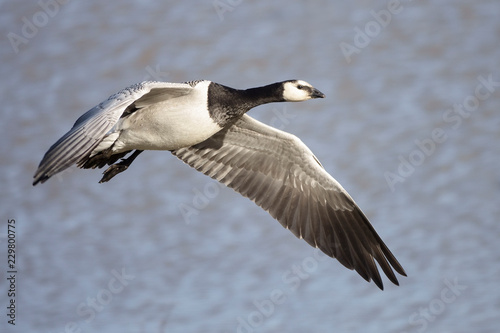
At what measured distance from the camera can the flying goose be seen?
7613 mm

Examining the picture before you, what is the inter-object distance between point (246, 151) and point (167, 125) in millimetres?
1277

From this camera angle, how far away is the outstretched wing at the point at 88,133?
6242 millimetres

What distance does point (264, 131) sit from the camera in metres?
8.37

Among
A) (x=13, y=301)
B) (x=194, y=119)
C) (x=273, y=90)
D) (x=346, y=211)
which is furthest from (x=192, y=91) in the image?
(x=13, y=301)

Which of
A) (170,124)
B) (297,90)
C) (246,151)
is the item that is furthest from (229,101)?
(246,151)

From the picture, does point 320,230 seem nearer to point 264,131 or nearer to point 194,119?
point 264,131

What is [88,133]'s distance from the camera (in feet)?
21.4

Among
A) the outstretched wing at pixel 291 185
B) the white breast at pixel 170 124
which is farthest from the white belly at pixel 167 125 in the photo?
the outstretched wing at pixel 291 185

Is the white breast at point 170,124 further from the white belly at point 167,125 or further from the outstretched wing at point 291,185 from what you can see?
the outstretched wing at point 291,185

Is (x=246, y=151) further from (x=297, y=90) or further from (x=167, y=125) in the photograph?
(x=167, y=125)

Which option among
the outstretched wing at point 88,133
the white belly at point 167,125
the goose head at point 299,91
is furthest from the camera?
the goose head at point 299,91

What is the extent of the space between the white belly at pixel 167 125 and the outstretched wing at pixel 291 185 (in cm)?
78

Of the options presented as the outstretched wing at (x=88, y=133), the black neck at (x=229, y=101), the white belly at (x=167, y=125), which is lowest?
the white belly at (x=167, y=125)

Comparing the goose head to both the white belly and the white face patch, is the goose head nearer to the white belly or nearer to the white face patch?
the white face patch
